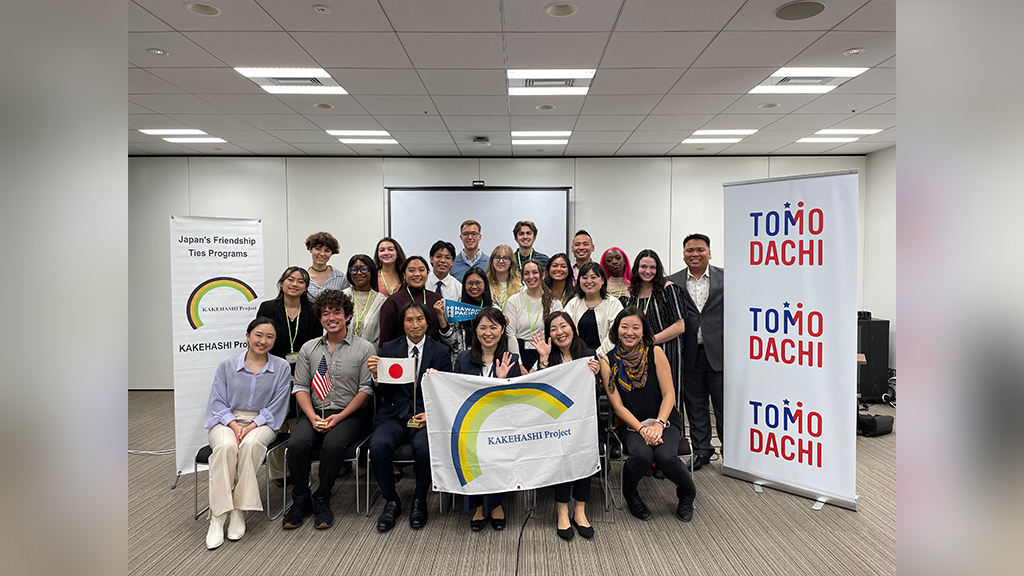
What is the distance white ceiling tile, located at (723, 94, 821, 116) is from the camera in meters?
4.93

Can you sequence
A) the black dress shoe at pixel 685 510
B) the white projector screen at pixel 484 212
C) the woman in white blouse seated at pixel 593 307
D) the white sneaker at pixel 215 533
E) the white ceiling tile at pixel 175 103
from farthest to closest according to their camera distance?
1. the white projector screen at pixel 484 212
2. the white ceiling tile at pixel 175 103
3. the woman in white blouse seated at pixel 593 307
4. the black dress shoe at pixel 685 510
5. the white sneaker at pixel 215 533

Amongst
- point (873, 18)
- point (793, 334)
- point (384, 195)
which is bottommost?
point (793, 334)

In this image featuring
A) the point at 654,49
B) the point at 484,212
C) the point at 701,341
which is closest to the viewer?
the point at 654,49

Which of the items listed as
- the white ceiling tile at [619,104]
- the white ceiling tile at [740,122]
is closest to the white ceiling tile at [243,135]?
the white ceiling tile at [619,104]

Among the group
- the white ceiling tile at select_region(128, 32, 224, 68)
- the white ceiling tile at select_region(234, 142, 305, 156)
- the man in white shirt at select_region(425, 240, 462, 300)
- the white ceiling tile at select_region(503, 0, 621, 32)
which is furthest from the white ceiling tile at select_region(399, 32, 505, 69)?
the white ceiling tile at select_region(234, 142, 305, 156)

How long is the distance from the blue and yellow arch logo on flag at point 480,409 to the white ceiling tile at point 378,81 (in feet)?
8.80

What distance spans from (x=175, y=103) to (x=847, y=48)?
579cm

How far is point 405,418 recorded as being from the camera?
12.0 feet

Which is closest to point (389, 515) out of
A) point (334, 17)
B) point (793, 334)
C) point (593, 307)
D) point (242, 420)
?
point (242, 420)

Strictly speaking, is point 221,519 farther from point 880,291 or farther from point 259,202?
point 880,291

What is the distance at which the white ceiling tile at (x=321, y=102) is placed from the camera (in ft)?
16.1

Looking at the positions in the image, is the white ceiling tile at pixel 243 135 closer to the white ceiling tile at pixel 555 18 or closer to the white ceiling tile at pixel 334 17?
the white ceiling tile at pixel 334 17

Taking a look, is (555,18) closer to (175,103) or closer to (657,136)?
(657,136)

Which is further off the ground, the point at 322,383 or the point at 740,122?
the point at 740,122
